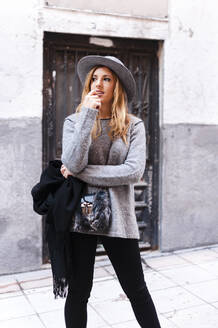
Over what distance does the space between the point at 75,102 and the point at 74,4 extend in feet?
3.34

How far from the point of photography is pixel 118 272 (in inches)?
105

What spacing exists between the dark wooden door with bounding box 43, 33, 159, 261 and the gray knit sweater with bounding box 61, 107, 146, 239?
86.3 inches

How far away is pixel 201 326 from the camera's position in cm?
341

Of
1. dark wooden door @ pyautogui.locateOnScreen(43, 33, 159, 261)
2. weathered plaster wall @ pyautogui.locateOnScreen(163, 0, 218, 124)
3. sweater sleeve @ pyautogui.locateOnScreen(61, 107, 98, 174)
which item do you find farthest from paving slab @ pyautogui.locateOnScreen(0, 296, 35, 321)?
weathered plaster wall @ pyautogui.locateOnScreen(163, 0, 218, 124)

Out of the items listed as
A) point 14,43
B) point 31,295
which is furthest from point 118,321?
point 14,43

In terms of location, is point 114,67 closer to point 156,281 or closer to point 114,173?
point 114,173

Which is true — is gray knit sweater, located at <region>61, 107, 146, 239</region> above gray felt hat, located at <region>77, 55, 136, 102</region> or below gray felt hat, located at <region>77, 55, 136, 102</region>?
below

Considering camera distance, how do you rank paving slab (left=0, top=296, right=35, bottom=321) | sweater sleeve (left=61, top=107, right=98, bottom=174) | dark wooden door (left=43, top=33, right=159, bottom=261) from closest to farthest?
sweater sleeve (left=61, top=107, right=98, bottom=174), paving slab (left=0, top=296, right=35, bottom=321), dark wooden door (left=43, top=33, right=159, bottom=261)

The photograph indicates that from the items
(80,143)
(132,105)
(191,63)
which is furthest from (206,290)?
(191,63)

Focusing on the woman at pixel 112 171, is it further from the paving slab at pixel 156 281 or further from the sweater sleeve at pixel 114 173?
the paving slab at pixel 156 281

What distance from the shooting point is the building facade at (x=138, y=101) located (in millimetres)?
4438

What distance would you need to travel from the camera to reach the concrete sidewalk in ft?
11.5

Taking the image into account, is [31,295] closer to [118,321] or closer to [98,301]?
[98,301]

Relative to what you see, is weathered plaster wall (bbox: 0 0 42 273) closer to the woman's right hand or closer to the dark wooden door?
the dark wooden door
